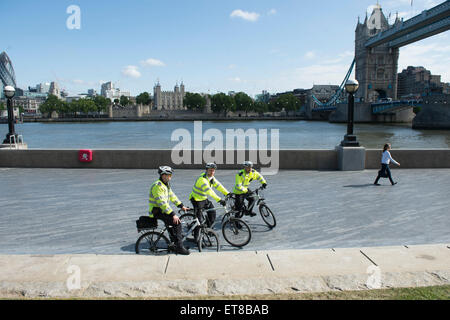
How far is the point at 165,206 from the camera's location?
5734 mm

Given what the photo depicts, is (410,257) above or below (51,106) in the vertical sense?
below

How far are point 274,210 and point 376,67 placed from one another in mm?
140856

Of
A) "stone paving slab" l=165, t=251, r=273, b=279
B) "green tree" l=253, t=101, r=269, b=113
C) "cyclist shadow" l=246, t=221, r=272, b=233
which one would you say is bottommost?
"cyclist shadow" l=246, t=221, r=272, b=233

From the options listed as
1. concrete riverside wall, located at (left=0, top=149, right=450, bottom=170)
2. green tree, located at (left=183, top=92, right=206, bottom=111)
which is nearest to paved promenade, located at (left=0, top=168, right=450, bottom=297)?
concrete riverside wall, located at (left=0, top=149, right=450, bottom=170)

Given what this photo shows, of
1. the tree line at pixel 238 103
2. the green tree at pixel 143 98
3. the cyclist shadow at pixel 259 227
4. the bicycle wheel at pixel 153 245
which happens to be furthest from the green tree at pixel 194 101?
the bicycle wheel at pixel 153 245

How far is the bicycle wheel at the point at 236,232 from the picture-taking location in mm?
6551

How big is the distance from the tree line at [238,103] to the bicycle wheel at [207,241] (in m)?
168

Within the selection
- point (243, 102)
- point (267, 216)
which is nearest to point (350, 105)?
point (267, 216)

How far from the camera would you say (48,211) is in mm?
8555

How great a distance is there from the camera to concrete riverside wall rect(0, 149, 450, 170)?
47.6 ft

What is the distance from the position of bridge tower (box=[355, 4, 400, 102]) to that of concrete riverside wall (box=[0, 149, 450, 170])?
413 ft

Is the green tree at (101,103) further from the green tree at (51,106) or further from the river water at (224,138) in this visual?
the river water at (224,138)

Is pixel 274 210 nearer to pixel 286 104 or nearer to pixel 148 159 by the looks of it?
pixel 148 159

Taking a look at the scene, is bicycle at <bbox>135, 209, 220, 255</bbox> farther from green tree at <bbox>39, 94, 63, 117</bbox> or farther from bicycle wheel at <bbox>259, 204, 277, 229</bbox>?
green tree at <bbox>39, 94, 63, 117</bbox>
